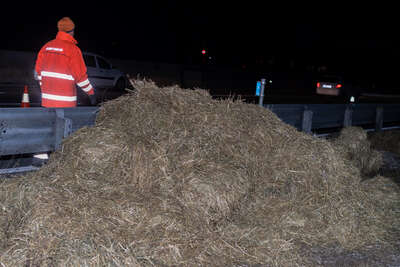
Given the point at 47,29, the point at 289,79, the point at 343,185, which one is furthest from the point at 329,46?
the point at 343,185

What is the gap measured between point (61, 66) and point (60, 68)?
3 centimetres

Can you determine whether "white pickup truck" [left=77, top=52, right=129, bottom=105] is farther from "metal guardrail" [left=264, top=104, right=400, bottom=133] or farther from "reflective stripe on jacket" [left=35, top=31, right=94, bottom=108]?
"reflective stripe on jacket" [left=35, top=31, right=94, bottom=108]

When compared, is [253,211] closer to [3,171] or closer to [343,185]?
[343,185]

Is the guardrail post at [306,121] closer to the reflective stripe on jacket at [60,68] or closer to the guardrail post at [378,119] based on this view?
the guardrail post at [378,119]

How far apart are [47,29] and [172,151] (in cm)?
3980

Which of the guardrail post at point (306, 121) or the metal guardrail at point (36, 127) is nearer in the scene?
the metal guardrail at point (36, 127)

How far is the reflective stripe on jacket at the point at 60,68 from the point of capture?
561cm

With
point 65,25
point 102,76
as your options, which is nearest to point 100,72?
point 102,76

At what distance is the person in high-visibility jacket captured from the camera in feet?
18.4

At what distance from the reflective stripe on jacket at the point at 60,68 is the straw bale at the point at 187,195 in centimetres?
87

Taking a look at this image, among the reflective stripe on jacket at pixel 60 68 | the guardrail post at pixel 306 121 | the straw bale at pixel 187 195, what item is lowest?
the straw bale at pixel 187 195

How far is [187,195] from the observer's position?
4.01 metres

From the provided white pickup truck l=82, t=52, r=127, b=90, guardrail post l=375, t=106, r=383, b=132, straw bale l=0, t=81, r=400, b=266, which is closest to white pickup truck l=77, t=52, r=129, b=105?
white pickup truck l=82, t=52, r=127, b=90

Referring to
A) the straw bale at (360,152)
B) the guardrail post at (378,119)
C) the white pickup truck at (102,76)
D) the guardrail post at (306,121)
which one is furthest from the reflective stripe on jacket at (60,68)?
the white pickup truck at (102,76)
